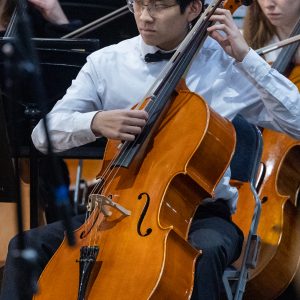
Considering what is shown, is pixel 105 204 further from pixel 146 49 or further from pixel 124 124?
pixel 146 49

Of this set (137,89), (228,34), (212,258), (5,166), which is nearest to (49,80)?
(137,89)

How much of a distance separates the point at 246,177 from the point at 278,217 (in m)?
0.31

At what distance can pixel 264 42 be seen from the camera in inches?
133

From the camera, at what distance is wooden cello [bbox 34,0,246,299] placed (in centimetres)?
209

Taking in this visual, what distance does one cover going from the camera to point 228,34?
8.16 ft

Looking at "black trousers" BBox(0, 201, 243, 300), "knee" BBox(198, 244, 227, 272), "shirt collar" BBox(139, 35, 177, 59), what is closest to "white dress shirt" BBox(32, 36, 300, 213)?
"shirt collar" BBox(139, 35, 177, 59)

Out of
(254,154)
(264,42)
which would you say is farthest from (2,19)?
(254,154)

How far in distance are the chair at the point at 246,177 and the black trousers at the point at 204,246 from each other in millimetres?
46

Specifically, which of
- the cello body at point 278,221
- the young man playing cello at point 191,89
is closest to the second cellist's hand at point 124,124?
the young man playing cello at point 191,89

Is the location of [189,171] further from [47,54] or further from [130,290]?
[47,54]

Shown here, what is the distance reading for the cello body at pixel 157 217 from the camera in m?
2.08

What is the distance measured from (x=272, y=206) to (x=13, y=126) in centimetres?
151

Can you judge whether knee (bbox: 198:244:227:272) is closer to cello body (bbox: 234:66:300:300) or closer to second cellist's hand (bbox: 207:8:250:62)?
cello body (bbox: 234:66:300:300)

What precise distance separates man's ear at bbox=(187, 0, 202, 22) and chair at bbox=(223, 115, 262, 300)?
0.36 meters
